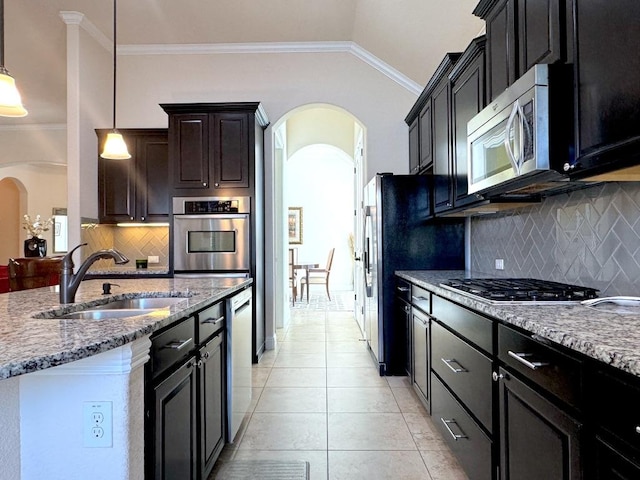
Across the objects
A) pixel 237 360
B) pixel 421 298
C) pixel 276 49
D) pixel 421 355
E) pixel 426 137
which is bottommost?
pixel 421 355

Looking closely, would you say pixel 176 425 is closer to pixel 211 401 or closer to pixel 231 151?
pixel 211 401

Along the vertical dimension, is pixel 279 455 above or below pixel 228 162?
below

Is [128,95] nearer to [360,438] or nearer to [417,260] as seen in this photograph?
[417,260]

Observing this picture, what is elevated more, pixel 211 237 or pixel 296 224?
pixel 296 224

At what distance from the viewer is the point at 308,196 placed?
9922 mm

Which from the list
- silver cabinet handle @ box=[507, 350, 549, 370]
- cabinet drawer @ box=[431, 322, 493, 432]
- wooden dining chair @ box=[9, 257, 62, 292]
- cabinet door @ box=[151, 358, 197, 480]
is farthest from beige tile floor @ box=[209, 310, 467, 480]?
wooden dining chair @ box=[9, 257, 62, 292]

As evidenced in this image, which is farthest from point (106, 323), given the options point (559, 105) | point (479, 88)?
point (479, 88)

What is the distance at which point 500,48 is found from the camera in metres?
1.99

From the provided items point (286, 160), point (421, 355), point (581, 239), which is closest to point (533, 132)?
point (581, 239)

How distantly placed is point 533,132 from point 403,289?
74.4 inches

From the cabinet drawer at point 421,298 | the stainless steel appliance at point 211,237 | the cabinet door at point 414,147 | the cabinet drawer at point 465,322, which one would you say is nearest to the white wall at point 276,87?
the cabinet door at point 414,147

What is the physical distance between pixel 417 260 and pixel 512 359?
2119 millimetres

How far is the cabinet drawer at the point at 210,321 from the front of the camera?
5.65 ft

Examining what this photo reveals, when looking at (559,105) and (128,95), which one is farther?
(128,95)
